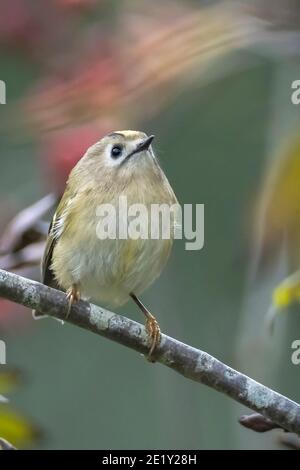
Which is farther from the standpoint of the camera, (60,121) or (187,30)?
(60,121)

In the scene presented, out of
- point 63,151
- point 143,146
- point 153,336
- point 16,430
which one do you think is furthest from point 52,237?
point 16,430

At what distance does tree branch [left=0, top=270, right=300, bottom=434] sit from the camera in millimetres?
1807

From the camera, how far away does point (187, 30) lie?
1735 millimetres

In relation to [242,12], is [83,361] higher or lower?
higher

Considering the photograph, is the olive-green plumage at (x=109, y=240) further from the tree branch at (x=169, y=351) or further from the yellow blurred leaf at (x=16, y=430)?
the yellow blurred leaf at (x=16, y=430)

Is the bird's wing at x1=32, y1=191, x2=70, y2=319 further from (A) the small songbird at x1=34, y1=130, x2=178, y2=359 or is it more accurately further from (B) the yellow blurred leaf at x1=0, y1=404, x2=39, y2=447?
(B) the yellow blurred leaf at x1=0, y1=404, x2=39, y2=447

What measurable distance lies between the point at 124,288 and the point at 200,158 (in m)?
2.17

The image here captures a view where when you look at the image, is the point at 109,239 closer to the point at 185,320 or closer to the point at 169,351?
the point at 169,351

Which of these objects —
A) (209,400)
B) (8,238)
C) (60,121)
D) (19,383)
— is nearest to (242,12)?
(60,121)

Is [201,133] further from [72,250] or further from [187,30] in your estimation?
[187,30]

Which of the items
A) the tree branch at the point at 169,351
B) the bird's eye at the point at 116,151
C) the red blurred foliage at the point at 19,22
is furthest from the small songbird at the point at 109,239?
the red blurred foliage at the point at 19,22

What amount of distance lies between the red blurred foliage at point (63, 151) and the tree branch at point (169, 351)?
1.68 ft

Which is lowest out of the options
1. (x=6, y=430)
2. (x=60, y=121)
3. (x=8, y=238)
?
(x=6, y=430)

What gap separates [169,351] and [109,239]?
380 millimetres
